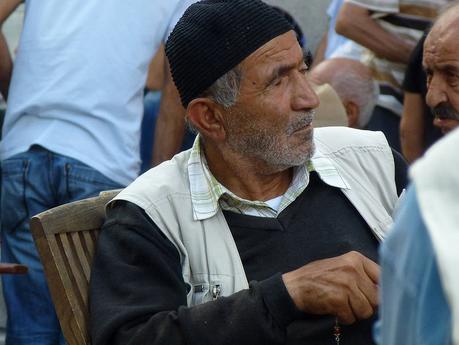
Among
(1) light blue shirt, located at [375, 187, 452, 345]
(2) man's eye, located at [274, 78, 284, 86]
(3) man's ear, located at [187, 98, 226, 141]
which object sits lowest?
(3) man's ear, located at [187, 98, 226, 141]

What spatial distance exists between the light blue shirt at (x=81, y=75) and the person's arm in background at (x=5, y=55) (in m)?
0.16

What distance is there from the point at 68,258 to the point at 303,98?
80 centimetres

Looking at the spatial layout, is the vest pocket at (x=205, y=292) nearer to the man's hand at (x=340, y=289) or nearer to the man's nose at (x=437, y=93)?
the man's hand at (x=340, y=289)

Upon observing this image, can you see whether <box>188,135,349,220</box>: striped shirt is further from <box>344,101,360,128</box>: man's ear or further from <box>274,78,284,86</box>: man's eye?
<box>344,101,360,128</box>: man's ear

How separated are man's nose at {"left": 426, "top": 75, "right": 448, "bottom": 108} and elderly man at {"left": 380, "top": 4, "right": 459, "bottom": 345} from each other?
6.76ft

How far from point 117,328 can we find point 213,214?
409mm

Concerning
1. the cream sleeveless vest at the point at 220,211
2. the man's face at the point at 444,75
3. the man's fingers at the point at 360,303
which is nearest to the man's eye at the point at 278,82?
the cream sleeveless vest at the point at 220,211

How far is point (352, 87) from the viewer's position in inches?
195

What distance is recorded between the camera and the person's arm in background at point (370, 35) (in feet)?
16.9

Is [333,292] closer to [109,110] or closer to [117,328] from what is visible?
[117,328]

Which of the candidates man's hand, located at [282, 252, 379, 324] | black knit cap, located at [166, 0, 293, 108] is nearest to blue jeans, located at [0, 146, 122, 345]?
black knit cap, located at [166, 0, 293, 108]

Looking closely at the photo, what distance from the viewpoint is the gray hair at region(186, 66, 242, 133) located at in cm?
313

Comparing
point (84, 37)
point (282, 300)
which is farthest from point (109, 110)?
point (282, 300)

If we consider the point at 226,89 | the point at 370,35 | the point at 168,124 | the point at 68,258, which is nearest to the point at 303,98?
the point at 226,89
